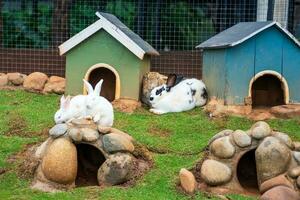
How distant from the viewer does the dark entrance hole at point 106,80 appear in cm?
994

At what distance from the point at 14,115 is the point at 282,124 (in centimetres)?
369

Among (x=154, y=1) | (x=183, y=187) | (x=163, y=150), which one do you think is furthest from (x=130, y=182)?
(x=154, y=1)

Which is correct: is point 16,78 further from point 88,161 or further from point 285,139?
Answer: point 285,139

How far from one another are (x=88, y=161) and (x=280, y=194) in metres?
2.30

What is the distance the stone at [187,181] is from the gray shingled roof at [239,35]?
10.7 ft

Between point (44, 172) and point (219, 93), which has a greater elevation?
point (219, 93)

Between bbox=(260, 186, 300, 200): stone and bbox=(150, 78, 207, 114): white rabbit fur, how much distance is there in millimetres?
3549

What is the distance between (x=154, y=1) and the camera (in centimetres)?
1192

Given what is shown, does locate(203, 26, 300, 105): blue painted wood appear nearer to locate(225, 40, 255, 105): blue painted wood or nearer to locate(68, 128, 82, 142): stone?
locate(225, 40, 255, 105): blue painted wood

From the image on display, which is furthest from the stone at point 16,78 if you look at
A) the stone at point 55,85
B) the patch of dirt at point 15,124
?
the patch of dirt at point 15,124

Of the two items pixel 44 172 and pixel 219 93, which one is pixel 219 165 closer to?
pixel 44 172

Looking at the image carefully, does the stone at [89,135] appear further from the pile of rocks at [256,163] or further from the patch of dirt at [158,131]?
the patch of dirt at [158,131]

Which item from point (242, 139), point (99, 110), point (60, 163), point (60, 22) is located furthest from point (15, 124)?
point (60, 22)

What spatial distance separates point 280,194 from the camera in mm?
5539
